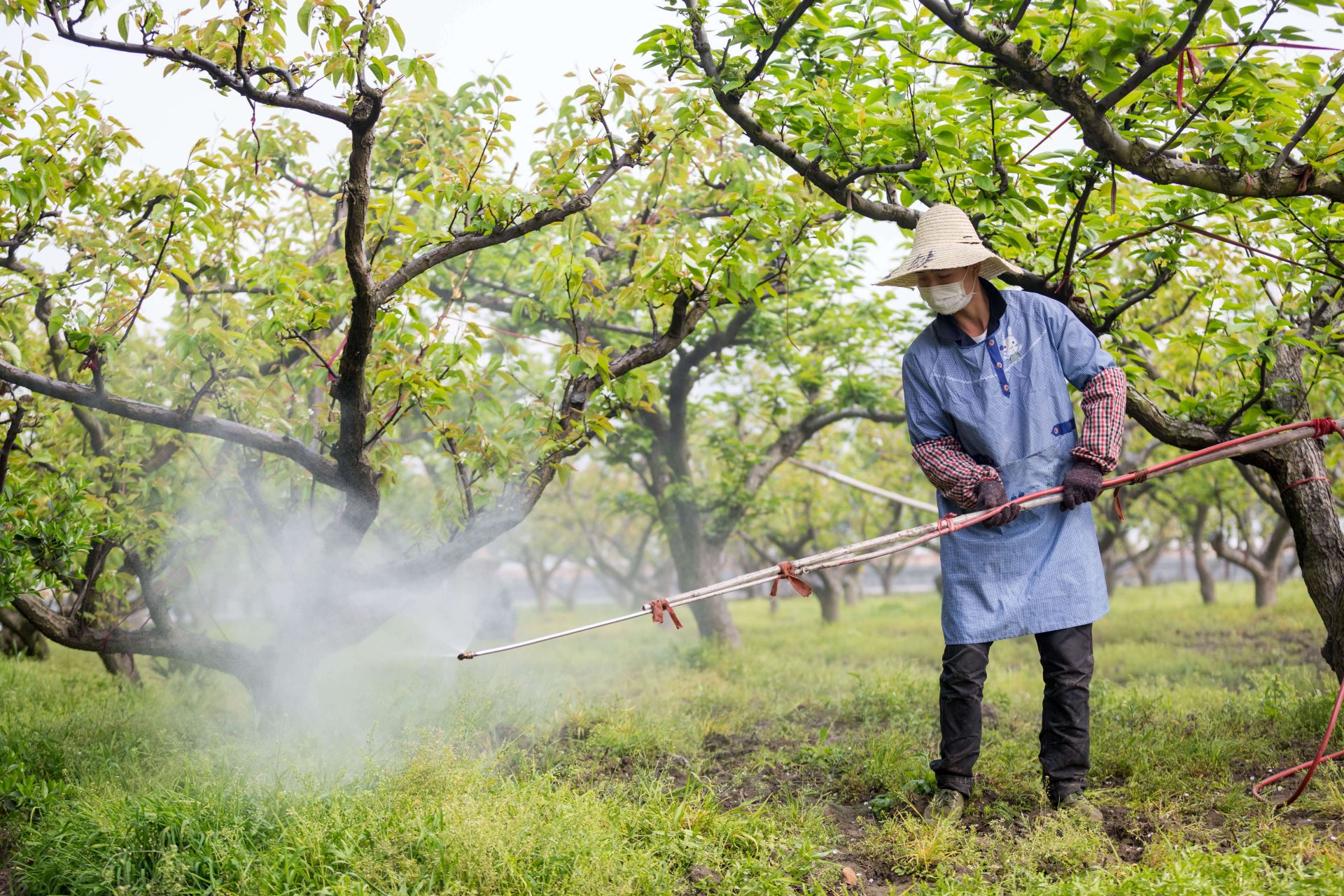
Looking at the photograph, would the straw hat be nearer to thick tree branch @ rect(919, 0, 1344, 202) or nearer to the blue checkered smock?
the blue checkered smock

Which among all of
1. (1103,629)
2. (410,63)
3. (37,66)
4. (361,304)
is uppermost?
(37,66)

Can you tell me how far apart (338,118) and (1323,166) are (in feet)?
11.8

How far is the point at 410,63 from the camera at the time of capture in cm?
352

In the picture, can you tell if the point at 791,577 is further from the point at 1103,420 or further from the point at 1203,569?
the point at 1203,569

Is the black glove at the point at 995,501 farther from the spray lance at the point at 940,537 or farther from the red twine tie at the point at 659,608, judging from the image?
the red twine tie at the point at 659,608

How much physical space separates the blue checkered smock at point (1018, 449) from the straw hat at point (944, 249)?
0.21m

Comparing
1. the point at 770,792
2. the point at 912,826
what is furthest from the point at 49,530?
the point at 912,826

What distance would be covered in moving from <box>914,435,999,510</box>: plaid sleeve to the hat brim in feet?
2.08

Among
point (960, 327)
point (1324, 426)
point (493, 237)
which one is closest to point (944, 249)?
point (960, 327)

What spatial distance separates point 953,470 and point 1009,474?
8.4 inches

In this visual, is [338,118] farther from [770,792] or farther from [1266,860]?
[1266,860]

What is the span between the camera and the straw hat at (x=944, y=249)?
3.34m

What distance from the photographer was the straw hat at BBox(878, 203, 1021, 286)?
3.34 m

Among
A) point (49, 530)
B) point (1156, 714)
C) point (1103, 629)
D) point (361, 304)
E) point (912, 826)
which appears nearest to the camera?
point (912, 826)
